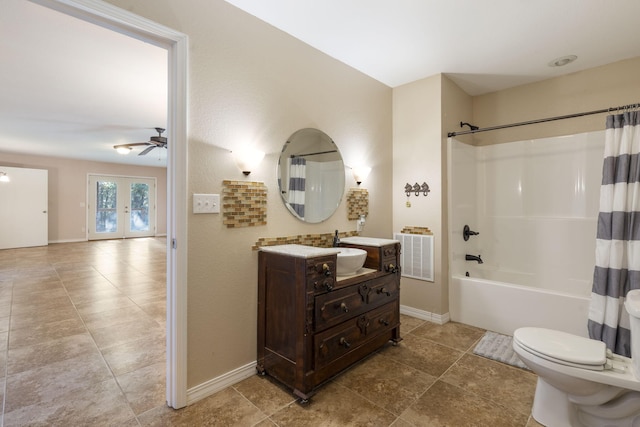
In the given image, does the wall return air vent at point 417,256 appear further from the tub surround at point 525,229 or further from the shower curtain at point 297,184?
the shower curtain at point 297,184

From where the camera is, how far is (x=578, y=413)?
65.9 inches

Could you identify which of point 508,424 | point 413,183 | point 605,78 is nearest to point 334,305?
point 508,424

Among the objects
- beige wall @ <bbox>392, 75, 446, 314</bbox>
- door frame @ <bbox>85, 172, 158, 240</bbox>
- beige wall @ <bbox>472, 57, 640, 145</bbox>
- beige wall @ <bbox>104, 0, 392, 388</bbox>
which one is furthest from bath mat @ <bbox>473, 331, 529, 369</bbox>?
door frame @ <bbox>85, 172, 158, 240</bbox>

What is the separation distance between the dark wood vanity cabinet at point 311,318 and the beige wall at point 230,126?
0.15 meters

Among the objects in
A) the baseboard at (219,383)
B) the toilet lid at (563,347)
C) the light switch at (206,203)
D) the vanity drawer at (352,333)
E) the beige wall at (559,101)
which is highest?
the beige wall at (559,101)

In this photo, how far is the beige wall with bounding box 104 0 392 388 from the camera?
1848 millimetres

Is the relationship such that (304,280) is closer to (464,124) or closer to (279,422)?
(279,422)

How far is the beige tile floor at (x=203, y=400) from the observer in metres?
1.70

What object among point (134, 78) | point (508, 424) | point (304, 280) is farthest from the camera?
point (134, 78)

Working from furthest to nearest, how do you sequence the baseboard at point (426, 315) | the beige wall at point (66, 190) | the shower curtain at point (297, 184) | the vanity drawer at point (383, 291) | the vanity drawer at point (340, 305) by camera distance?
the beige wall at point (66, 190), the baseboard at point (426, 315), the shower curtain at point (297, 184), the vanity drawer at point (383, 291), the vanity drawer at point (340, 305)

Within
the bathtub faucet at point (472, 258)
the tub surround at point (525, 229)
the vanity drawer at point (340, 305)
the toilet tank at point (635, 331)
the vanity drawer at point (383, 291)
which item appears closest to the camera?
the toilet tank at point (635, 331)

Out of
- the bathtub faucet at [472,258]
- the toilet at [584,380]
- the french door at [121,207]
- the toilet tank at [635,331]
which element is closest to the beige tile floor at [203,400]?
the toilet at [584,380]

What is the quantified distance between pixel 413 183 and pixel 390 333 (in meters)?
1.58

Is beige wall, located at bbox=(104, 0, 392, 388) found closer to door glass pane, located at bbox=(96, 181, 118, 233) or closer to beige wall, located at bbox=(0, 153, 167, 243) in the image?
beige wall, located at bbox=(0, 153, 167, 243)
